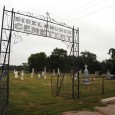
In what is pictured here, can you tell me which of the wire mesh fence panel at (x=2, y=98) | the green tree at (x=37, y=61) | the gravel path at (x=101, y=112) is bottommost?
the gravel path at (x=101, y=112)

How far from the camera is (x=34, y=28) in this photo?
467 inches

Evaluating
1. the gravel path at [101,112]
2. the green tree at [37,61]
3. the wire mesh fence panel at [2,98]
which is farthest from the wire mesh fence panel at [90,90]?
the green tree at [37,61]

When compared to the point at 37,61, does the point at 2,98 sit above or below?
below

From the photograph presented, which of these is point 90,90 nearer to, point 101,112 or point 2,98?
point 101,112

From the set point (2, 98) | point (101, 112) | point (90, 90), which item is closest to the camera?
point (2, 98)

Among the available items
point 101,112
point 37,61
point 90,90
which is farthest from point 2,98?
point 37,61

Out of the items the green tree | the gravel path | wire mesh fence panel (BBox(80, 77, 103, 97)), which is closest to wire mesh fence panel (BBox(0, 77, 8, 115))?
the gravel path

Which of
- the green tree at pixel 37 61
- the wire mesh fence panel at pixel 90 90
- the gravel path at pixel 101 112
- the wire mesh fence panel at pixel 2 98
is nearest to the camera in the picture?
the wire mesh fence panel at pixel 2 98

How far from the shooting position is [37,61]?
75250mm

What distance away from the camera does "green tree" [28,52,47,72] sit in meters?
74.7

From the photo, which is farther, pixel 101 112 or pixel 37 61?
pixel 37 61

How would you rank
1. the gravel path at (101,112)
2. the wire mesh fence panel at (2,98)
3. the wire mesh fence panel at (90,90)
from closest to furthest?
the wire mesh fence panel at (2,98) → the gravel path at (101,112) → the wire mesh fence panel at (90,90)

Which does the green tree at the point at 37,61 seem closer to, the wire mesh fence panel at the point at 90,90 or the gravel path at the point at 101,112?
the wire mesh fence panel at the point at 90,90

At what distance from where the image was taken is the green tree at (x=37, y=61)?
245 feet
